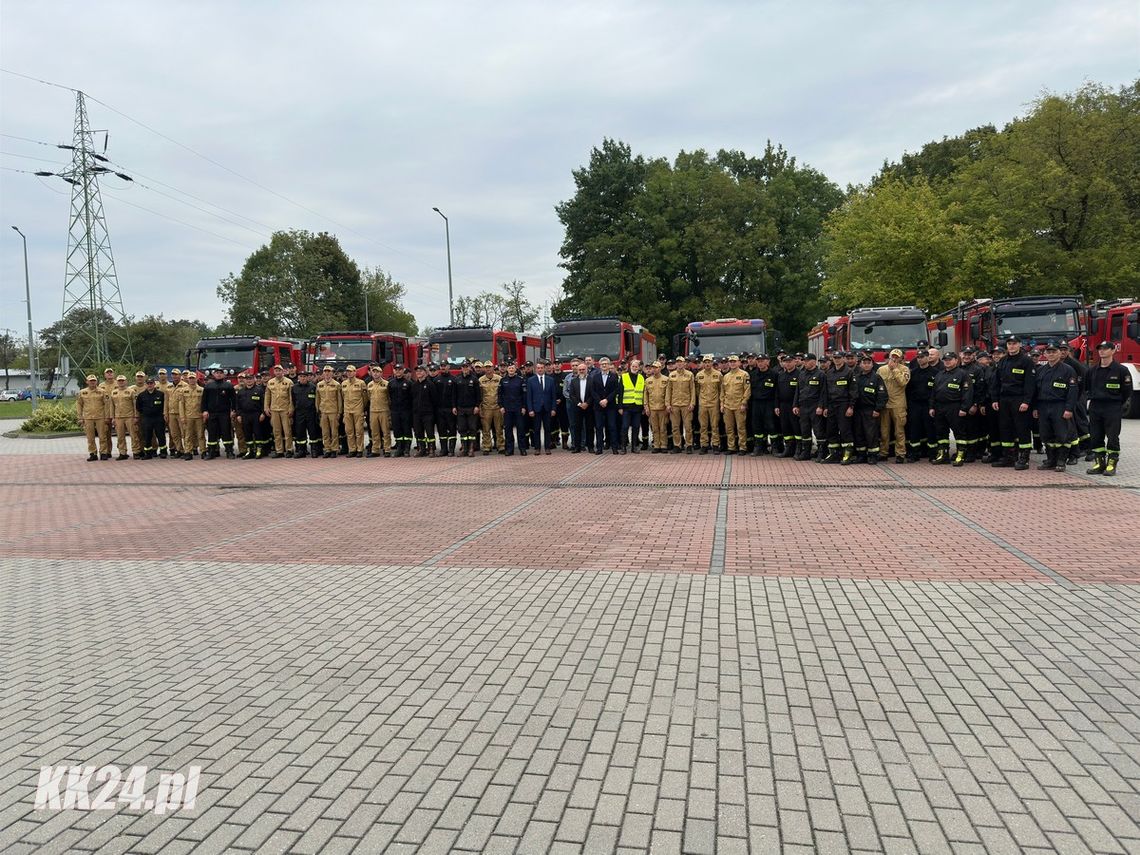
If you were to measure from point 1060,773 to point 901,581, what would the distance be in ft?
9.98

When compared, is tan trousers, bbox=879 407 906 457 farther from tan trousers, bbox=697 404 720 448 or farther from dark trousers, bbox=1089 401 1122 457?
tan trousers, bbox=697 404 720 448

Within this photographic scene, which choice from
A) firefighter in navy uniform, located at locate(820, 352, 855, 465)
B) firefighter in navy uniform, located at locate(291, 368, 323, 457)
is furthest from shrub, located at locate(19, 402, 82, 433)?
firefighter in navy uniform, located at locate(820, 352, 855, 465)

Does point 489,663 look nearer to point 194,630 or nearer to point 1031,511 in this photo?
point 194,630

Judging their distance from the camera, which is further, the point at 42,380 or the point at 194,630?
the point at 42,380

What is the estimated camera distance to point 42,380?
88.4m

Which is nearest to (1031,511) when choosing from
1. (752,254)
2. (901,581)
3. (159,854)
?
(901,581)

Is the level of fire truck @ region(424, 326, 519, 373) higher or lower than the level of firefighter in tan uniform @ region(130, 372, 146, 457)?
higher

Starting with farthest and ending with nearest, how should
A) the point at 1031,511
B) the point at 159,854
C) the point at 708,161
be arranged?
the point at 708,161
the point at 1031,511
the point at 159,854

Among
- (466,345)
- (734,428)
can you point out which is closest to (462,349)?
(466,345)

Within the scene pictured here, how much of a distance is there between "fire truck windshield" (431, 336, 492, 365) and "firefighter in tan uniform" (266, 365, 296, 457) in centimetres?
512

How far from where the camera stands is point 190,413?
17.9 metres

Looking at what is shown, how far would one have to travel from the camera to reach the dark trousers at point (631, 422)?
16.4 metres

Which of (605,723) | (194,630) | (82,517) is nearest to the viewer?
(605,723)

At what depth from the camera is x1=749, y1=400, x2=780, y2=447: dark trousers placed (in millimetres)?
14945
